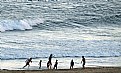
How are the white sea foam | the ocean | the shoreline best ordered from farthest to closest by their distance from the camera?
the white sea foam < the ocean < the shoreline

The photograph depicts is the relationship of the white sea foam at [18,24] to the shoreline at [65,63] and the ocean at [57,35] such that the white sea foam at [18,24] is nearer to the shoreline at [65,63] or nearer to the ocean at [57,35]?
the ocean at [57,35]

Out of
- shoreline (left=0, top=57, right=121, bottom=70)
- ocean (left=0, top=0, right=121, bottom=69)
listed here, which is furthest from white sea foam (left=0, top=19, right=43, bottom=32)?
shoreline (left=0, top=57, right=121, bottom=70)

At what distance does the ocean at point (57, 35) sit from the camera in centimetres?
3092

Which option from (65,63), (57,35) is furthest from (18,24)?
(65,63)

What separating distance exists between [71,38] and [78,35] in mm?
2381

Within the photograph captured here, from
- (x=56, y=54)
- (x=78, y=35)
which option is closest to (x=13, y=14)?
(x=78, y=35)

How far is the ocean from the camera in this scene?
30.9 m

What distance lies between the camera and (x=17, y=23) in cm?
5125

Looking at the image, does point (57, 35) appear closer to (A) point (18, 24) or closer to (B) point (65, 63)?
(A) point (18, 24)

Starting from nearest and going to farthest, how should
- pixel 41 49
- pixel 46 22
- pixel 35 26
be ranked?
pixel 41 49 < pixel 35 26 < pixel 46 22

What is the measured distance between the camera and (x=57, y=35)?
4022 cm

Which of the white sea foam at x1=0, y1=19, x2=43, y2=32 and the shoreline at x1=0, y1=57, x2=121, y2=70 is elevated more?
the shoreline at x1=0, y1=57, x2=121, y2=70

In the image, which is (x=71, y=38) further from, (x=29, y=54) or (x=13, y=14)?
(x=13, y=14)

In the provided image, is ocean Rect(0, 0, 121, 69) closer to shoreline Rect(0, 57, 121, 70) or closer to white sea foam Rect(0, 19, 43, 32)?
white sea foam Rect(0, 19, 43, 32)
